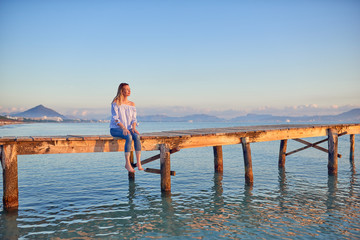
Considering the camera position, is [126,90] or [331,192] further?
[331,192]

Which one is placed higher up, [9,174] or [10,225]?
[9,174]

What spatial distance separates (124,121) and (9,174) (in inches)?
129

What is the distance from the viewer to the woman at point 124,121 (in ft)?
26.3

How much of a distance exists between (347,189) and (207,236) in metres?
7.00

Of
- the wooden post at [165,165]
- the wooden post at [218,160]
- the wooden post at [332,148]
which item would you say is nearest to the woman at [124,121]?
the wooden post at [165,165]

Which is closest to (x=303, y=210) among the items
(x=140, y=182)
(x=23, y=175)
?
(x=140, y=182)

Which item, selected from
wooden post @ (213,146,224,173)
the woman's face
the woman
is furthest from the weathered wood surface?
wooden post @ (213,146,224,173)

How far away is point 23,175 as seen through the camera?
14703mm

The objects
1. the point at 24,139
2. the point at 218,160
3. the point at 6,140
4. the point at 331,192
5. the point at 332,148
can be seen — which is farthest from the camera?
the point at 218,160

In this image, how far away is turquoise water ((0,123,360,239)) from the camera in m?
6.61

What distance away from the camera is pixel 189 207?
8531 millimetres

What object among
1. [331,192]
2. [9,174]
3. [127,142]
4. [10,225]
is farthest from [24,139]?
[331,192]

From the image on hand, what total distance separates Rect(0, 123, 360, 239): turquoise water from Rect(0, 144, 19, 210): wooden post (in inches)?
12.5

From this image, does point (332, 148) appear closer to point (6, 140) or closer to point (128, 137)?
point (128, 137)
